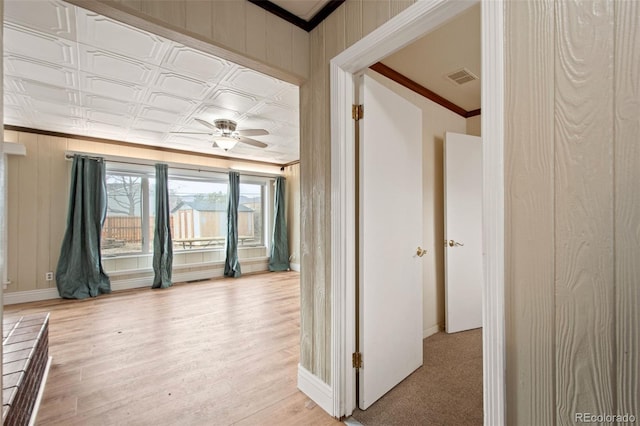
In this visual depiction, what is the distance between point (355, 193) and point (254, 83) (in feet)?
5.42

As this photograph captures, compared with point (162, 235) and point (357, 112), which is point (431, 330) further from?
point (162, 235)

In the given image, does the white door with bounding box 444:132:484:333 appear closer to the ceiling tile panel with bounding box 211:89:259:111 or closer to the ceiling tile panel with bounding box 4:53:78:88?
the ceiling tile panel with bounding box 211:89:259:111

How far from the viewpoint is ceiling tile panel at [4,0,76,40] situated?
1.68 metres

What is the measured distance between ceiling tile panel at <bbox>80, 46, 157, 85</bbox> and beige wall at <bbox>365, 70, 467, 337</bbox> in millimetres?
2391

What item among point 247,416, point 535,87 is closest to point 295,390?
point 247,416

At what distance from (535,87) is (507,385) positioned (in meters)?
1.00

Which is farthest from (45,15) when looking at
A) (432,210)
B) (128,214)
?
(128,214)

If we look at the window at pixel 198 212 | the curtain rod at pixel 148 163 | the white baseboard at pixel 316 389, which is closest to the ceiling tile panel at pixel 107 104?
the curtain rod at pixel 148 163

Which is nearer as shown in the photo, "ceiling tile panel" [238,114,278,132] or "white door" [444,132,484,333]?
"white door" [444,132,484,333]

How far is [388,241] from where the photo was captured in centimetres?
191

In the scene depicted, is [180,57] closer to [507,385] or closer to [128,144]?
[507,385]

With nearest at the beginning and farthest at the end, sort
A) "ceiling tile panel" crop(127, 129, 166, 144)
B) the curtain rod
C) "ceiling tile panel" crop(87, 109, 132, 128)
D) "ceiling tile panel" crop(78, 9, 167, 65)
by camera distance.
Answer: "ceiling tile panel" crop(78, 9, 167, 65), "ceiling tile panel" crop(87, 109, 132, 128), "ceiling tile panel" crop(127, 129, 166, 144), the curtain rod

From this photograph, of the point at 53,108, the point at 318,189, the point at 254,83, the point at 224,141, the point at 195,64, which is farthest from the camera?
the point at 224,141

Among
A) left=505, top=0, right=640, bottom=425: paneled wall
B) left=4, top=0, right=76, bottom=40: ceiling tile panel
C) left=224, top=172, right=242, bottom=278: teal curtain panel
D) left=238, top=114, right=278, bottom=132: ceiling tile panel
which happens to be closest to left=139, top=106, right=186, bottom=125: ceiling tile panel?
left=238, top=114, right=278, bottom=132: ceiling tile panel
